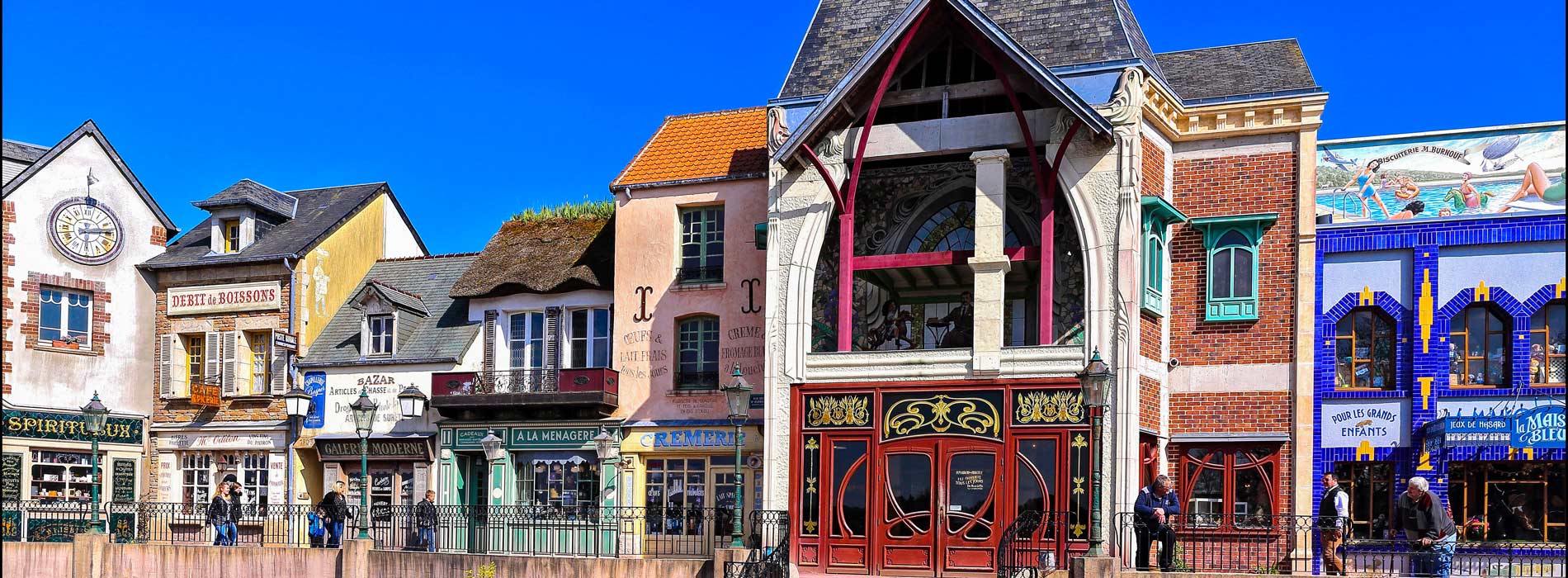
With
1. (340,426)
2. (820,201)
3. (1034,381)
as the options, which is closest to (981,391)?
(1034,381)

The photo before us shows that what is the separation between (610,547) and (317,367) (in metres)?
8.71

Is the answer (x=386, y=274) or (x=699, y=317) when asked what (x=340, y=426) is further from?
(x=699, y=317)

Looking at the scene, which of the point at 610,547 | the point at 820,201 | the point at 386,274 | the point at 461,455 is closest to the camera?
the point at 820,201

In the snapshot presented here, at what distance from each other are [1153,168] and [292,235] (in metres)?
19.2

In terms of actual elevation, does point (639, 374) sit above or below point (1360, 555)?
above

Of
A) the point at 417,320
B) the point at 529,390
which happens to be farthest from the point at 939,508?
the point at 417,320

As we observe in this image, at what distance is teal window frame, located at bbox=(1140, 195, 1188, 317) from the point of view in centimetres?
2586

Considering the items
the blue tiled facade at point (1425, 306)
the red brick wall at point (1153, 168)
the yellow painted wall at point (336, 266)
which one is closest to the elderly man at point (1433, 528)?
the blue tiled facade at point (1425, 306)

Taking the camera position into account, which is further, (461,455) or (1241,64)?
(461,455)

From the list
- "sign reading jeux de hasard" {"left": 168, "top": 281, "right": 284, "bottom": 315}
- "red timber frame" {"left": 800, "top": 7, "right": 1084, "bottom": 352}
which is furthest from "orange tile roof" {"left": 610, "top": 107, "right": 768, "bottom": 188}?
"sign reading jeux de hasard" {"left": 168, "top": 281, "right": 284, "bottom": 315}

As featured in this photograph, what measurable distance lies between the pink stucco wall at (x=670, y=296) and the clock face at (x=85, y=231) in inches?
477

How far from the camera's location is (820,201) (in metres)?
27.3

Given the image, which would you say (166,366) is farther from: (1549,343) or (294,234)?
(1549,343)

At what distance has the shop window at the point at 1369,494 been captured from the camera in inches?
1046
